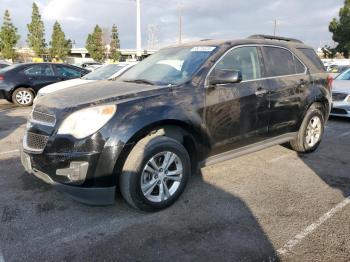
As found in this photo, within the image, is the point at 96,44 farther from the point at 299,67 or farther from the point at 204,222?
the point at 204,222

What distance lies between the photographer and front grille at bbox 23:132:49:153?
337cm

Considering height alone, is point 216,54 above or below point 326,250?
above

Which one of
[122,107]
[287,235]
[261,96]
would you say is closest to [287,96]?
[261,96]

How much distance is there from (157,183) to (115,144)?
2.27ft

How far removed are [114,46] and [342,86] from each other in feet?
215

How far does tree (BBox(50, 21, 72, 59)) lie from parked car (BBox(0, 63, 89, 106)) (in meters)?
52.2

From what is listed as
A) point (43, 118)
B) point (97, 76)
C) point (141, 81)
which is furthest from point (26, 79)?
point (43, 118)

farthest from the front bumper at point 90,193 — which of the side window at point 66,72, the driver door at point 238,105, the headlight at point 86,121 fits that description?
the side window at point 66,72

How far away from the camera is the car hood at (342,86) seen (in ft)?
29.0

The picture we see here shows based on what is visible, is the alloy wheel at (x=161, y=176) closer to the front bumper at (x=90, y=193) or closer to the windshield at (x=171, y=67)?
the front bumper at (x=90, y=193)

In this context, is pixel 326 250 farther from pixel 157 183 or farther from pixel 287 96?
pixel 287 96

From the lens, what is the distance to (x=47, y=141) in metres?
3.31

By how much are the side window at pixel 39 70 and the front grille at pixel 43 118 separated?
27.6ft

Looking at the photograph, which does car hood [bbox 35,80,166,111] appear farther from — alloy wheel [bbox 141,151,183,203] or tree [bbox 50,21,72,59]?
tree [bbox 50,21,72,59]
